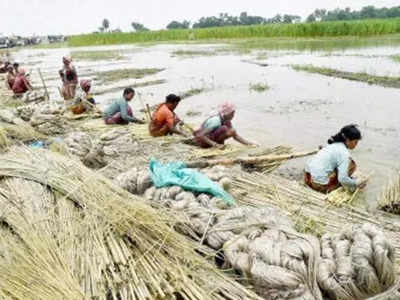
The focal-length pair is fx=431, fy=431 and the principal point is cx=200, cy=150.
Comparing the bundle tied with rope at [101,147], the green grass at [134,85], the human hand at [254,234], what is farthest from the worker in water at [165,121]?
the green grass at [134,85]

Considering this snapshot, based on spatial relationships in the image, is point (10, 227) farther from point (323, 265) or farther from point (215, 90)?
point (215, 90)

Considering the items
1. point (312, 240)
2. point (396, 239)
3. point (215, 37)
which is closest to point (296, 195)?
point (396, 239)

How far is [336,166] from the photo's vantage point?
448 centimetres

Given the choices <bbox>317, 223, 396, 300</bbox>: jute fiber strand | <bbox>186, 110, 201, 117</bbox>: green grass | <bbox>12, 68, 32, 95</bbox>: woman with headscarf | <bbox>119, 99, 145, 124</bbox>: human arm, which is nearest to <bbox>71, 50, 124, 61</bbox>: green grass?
<bbox>12, 68, 32, 95</bbox>: woman with headscarf

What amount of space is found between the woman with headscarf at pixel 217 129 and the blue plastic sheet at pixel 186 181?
1750mm

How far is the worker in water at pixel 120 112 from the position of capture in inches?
283

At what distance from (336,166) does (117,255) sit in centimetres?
267

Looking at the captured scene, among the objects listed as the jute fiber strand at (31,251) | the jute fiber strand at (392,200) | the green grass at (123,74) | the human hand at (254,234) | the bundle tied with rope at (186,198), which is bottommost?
the green grass at (123,74)

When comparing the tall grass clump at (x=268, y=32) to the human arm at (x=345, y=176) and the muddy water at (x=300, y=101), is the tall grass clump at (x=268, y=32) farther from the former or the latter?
the human arm at (x=345, y=176)

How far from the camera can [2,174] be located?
3848mm

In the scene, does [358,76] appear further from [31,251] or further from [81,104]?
[31,251]

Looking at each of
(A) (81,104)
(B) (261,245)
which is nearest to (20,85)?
(A) (81,104)

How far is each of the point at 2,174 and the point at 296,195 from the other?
269cm

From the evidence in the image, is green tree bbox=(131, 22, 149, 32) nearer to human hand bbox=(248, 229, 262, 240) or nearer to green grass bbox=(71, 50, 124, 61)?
green grass bbox=(71, 50, 124, 61)
